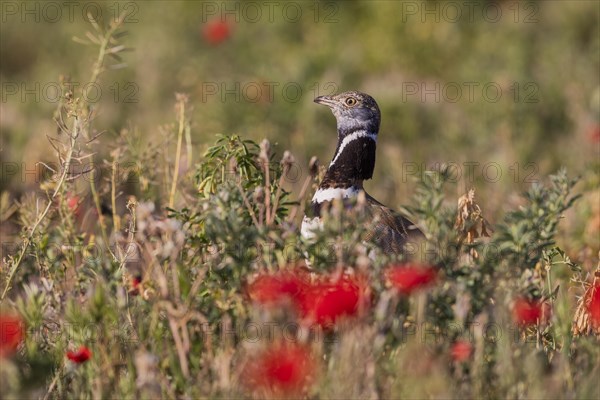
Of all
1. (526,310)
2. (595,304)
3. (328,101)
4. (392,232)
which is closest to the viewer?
(526,310)

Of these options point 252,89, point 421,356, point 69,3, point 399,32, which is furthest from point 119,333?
A: point 69,3

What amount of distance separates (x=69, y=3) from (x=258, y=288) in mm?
13509

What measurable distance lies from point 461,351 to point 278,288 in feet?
2.17

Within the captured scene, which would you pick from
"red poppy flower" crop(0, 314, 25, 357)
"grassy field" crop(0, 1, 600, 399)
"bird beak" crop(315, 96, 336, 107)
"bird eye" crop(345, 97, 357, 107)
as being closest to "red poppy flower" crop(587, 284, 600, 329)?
"grassy field" crop(0, 1, 600, 399)

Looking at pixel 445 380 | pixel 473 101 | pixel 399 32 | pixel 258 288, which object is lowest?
pixel 445 380

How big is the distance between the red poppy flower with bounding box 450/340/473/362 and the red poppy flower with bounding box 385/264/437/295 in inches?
9.5

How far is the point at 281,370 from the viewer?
3.47 metres

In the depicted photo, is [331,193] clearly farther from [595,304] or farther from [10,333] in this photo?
[10,333]

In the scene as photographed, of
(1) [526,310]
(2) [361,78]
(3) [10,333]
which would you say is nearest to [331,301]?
(1) [526,310]

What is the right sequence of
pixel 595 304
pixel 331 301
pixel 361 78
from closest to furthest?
1. pixel 331 301
2. pixel 595 304
3. pixel 361 78

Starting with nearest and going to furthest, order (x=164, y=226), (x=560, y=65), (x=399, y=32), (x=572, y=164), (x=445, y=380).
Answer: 1. (x=445, y=380)
2. (x=164, y=226)
3. (x=572, y=164)
4. (x=560, y=65)
5. (x=399, y=32)

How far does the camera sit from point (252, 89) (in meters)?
11.0

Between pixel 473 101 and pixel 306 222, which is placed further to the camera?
pixel 473 101

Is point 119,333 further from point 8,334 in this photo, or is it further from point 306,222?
point 306,222
